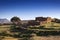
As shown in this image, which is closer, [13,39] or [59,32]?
[13,39]

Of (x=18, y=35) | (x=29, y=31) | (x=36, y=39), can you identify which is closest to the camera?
(x=36, y=39)

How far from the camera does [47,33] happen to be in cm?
2586

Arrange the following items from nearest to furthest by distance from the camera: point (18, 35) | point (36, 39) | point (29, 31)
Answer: point (36, 39)
point (18, 35)
point (29, 31)

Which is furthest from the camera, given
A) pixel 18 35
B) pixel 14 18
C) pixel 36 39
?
pixel 14 18

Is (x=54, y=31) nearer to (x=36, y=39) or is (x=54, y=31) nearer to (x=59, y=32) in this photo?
(x=59, y=32)

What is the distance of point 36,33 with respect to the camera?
1029 inches

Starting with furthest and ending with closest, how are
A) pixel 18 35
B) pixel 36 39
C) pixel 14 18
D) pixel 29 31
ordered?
1. pixel 14 18
2. pixel 29 31
3. pixel 18 35
4. pixel 36 39

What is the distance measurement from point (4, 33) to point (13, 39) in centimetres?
415

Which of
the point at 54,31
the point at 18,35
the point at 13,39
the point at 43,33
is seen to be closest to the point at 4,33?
the point at 18,35

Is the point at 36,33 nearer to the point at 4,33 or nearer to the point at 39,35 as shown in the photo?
the point at 39,35

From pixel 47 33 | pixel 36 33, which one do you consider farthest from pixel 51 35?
pixel 36 33

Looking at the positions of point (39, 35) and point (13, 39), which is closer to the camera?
point (13, 39)

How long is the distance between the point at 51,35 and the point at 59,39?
10.6 feet

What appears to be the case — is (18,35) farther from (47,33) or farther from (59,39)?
(59,39)
